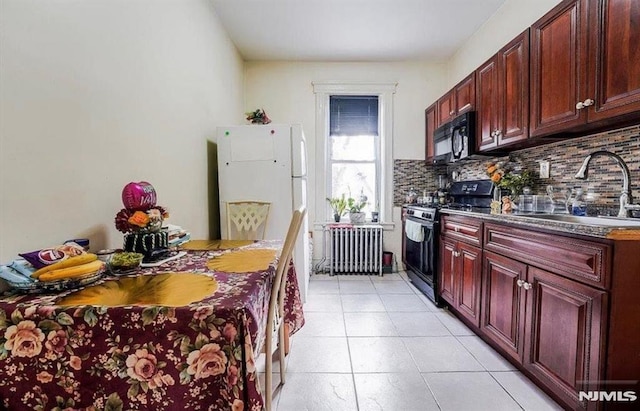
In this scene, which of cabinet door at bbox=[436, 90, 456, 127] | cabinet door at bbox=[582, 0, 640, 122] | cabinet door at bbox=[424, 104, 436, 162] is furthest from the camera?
cabinet door at bbox=[424, 104, 436, 162]

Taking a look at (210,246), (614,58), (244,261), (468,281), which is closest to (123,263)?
(244,261)

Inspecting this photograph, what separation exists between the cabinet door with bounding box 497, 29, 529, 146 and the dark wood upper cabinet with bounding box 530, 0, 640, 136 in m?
0.06

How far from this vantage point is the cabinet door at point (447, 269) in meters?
2.54

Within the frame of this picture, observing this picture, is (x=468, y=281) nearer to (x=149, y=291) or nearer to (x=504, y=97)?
(x=504, y=97)

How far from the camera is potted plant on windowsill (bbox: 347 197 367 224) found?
3916 millimetres

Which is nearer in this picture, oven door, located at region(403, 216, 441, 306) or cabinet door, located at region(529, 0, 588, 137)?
cabinet door, located at region(529, 0, 588, 137)

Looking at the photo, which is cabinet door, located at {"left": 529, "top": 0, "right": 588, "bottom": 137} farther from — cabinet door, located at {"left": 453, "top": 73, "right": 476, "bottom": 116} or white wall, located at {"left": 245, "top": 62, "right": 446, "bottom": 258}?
white wall, located at {"left": 245, "top": 62, "right": 446, "bottom": 258}

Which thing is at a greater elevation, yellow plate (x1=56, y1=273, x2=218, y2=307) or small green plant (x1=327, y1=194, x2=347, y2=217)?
small green plant (x1=327, y1=194, x2=347, y2=217)

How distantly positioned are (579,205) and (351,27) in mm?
2515

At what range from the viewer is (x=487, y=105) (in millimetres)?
2559

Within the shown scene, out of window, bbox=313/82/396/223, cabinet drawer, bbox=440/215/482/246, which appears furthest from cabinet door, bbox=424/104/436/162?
cabinet drawer, bbox=440/215/482/246

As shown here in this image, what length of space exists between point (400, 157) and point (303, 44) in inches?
70.9

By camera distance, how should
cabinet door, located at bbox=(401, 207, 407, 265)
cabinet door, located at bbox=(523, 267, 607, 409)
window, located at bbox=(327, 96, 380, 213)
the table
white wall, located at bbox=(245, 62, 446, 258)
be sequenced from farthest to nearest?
window, located at bbox=(327, 96, 380, 213) < white wall, located at bbox=(245, 62, 446, 258) < cabinet door, located at bbox=(401, 207, 407, 265) < cabinet door, located at bbox=(523, 267, 607, 409) < the table

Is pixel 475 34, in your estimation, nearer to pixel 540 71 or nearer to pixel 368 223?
pixel 540 71
